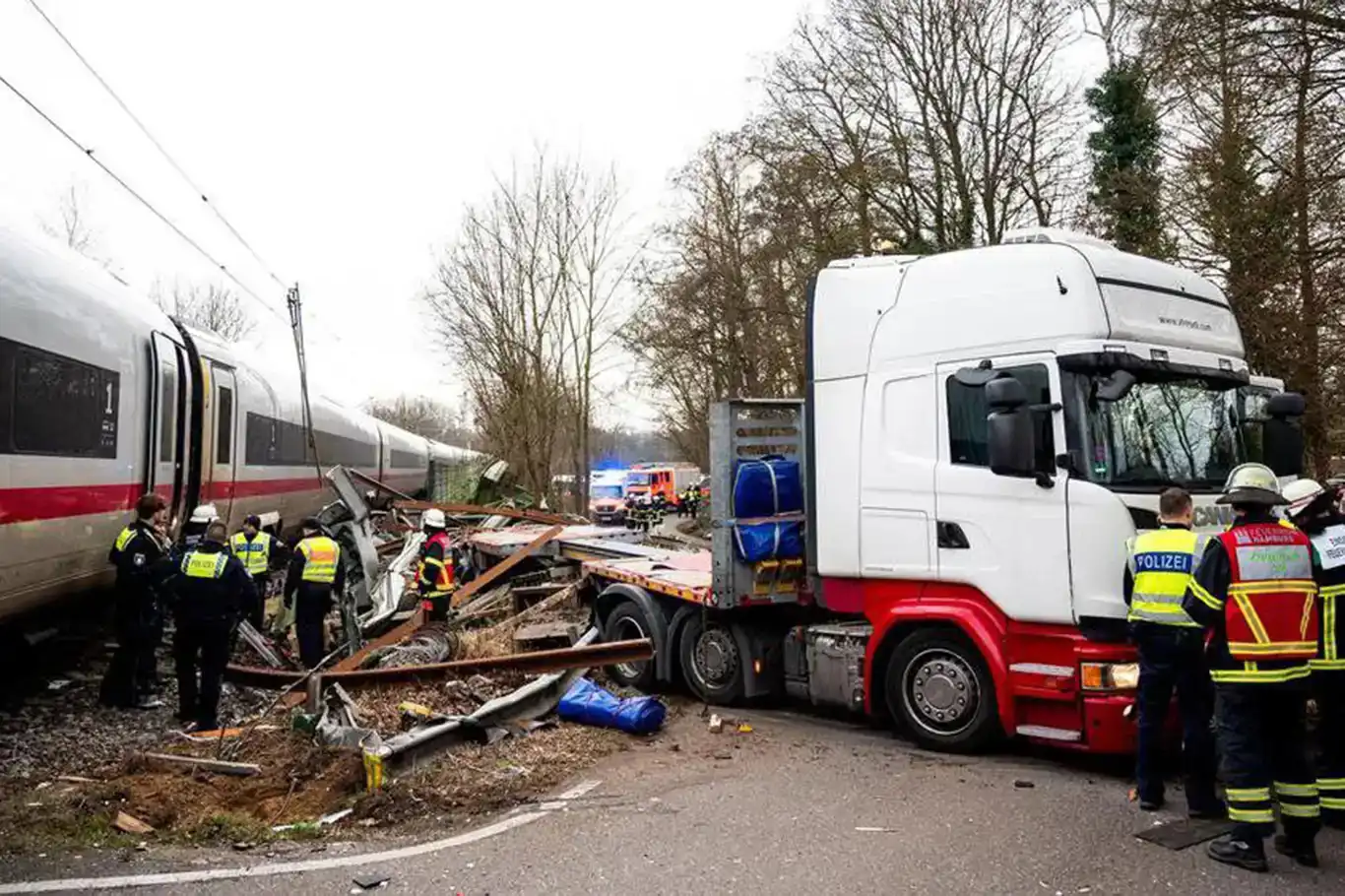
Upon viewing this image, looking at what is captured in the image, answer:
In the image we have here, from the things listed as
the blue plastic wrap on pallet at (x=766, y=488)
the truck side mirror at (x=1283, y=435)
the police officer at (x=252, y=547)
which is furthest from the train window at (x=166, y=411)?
the truck side mirror at (x=1283, y=435)

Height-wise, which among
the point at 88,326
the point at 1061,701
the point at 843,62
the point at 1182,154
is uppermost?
the point at 843,62

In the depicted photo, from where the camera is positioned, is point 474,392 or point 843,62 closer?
point 843,62

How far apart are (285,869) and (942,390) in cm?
453

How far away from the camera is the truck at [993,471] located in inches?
219

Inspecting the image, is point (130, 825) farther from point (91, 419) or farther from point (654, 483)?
point (654, 483)

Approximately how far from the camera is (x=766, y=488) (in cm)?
759

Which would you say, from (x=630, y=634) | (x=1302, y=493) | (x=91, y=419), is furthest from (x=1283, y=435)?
(x=91, y=419)

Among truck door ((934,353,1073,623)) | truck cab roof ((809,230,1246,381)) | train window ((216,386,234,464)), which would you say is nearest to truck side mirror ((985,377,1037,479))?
truck door ((934,353,1073,623))

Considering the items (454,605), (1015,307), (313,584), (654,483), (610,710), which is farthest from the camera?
(654,483)

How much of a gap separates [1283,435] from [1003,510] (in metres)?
1.98

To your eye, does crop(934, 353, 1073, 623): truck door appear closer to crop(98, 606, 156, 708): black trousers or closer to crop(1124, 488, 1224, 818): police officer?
crop(1124, 488, 1224, 818): police officer

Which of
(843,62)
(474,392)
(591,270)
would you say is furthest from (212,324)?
(843,62)

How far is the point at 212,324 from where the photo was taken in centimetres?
4578

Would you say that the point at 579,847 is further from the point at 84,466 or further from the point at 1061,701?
the point at 84,466
